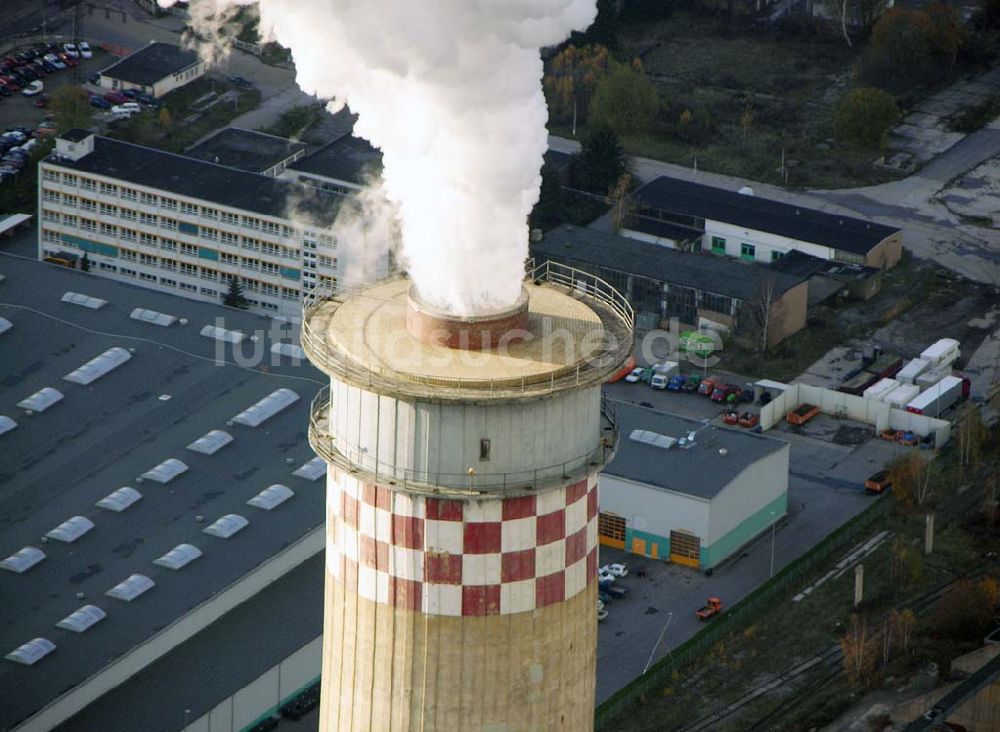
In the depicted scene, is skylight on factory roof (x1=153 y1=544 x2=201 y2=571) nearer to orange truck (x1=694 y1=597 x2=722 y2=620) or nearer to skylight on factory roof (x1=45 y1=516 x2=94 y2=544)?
skylight on factory roof (x1=45 y1=516 x2=94 y2=544)

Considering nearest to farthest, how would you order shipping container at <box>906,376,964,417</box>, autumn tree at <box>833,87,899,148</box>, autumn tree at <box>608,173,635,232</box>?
1. shipping container at <box>906,376,964,417</box>
2. autumn tree at <box>608,173,635,232</box>
3. autumn tree at <box>833,87,899,148</box>

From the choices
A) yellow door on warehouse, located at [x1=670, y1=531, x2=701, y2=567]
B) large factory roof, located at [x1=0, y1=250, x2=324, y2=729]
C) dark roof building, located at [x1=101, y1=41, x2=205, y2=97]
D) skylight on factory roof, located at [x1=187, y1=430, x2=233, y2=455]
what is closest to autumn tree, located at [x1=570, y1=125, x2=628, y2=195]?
dark roof building, located at [x1=101, y1=41, x2=205, y2=97]

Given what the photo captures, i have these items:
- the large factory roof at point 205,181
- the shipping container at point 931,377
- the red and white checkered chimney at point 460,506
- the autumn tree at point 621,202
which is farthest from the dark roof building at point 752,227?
the red and white checkered chimney at point 460,506

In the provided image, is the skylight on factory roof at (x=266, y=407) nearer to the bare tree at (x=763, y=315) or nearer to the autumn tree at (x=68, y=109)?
the bare tree at (x=763, y=315)

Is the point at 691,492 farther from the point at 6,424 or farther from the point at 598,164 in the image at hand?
the point at 598,164

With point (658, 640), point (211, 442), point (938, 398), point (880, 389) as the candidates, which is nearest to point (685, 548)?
point (658, 640)

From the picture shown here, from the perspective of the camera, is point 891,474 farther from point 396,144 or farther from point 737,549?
point 396,144
